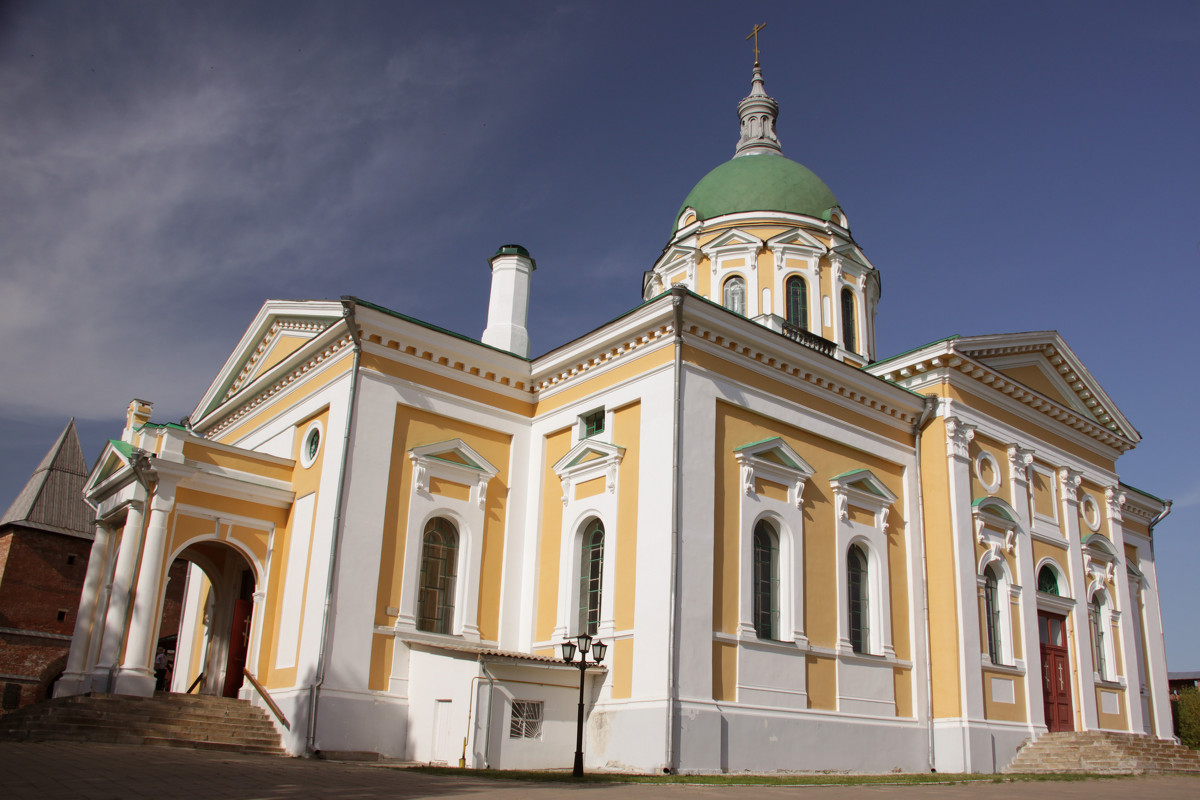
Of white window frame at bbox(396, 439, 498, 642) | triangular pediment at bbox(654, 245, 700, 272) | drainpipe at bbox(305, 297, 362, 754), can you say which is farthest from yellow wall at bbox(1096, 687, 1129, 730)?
drainpipe at bbox(305, 297, 362, 754)

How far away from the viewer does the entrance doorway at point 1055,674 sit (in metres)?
20.6

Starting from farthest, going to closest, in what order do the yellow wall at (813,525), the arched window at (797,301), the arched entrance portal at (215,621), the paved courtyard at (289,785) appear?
the arched window at (797,301) → the arched entrance portal at (215,621) → the yellow wall at (813,525) → the paved courtyard at (289,785)

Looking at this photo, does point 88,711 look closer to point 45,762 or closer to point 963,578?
point 45,762

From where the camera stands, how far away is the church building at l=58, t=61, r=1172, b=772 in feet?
50.8

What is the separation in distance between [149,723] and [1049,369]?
2020cm

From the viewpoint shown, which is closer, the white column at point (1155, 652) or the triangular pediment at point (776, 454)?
the triangular pediment at point (776, 454)

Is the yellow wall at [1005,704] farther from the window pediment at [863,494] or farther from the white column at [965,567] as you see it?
the window pediment at [863,494]

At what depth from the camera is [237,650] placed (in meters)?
19.2

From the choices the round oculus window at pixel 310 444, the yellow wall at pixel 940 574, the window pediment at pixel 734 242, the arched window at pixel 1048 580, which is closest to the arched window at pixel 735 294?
the window pediment at pixel 734 242

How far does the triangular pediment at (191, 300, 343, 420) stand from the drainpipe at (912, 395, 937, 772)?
39.4 ft

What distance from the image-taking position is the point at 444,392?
1822 centimetres

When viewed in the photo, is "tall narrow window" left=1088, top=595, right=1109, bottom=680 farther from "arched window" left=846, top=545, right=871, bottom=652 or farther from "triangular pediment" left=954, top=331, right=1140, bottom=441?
"arched window" left=846, top=545, right=871, bottom=652

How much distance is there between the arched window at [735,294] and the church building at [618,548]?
4931 millimetres

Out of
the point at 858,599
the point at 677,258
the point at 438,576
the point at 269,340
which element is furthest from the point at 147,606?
the point at 677,258
